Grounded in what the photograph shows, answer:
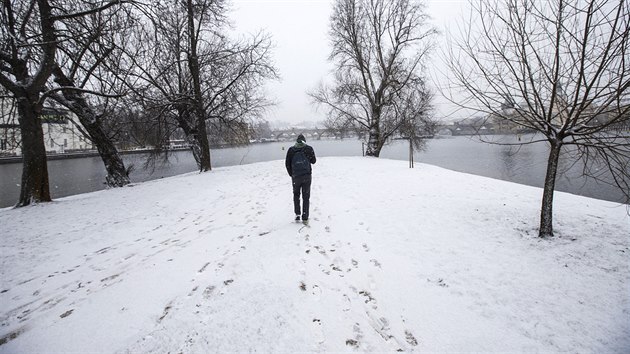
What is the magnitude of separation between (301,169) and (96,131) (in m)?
11.0

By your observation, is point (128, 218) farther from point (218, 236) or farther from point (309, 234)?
point (309, 234)

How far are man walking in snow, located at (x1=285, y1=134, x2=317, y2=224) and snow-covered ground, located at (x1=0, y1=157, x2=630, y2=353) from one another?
0.46m

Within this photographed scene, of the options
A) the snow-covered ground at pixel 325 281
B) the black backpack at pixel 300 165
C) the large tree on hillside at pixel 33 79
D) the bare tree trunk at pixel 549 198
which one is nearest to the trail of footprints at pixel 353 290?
the snow-covered ground at pixel 325 281

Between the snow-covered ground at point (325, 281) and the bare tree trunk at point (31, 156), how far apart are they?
2090 millimetres

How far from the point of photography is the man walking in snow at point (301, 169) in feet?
17.7

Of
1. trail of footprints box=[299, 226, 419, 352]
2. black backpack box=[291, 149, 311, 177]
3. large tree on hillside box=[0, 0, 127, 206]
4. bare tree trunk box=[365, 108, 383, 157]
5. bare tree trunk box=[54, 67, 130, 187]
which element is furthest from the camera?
bare tree trunk box=[365, 108, 383, 157]

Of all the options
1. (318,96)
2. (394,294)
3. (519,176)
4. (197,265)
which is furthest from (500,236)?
(318,96)

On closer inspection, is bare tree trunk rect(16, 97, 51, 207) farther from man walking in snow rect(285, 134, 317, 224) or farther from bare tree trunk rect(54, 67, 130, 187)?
man walking in snow rect(285, 134, 317, 224)

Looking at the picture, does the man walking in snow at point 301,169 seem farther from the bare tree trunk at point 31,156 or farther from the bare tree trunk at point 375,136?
the bare tree trunk at point 375,136

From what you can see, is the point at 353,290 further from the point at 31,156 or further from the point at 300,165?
the point at 31,156

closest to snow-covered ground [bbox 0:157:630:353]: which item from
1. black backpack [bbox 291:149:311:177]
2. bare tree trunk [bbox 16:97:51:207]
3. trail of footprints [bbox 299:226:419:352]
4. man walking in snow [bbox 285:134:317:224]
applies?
trail of footprints [bbox 299:226:419:352]

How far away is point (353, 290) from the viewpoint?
3.18m

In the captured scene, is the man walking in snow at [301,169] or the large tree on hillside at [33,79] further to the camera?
the large tree on hillside at [33,79]

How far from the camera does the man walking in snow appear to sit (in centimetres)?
539
